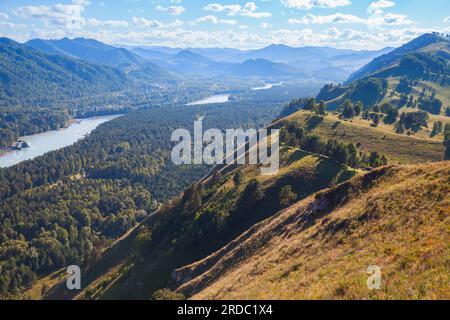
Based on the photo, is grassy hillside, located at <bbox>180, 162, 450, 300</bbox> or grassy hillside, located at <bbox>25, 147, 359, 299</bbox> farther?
grassy hillside, located at <bbox>25, 147, 359, 299</bbox>

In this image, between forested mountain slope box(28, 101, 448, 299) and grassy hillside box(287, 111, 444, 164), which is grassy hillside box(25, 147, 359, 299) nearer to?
forested mountain slope box(28, 101, 448, 299)

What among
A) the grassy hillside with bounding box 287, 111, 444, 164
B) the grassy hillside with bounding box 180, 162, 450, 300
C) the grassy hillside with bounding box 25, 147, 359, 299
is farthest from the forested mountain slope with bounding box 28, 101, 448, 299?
Answer: the grassy hillside with bounding box 287, 111, 444, 164

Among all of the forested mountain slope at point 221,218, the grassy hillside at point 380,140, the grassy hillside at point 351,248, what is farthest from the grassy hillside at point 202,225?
the grassy hillside at point 380,140

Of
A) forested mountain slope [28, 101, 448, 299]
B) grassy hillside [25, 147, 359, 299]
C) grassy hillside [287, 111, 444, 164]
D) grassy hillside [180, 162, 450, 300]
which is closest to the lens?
grassy hillside [180, 162, 450, 300]

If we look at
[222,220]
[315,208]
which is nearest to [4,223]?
[222,220]

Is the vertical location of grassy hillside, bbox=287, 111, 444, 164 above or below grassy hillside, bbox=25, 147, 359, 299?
→ above

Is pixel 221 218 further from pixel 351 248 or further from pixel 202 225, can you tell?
pixel 351 248

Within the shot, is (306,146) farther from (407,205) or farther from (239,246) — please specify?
(407,205)
